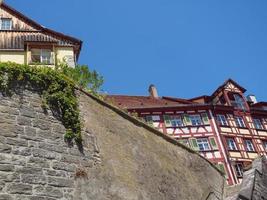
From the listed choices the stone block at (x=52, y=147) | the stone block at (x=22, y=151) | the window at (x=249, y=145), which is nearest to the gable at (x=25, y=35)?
the stone block at (x=52, y=147)

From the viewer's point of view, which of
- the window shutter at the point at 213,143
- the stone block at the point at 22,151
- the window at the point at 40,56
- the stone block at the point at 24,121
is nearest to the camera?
the stone block at the point at 22,151

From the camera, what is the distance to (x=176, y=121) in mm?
32438

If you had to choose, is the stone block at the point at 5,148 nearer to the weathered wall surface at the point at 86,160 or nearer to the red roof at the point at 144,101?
the weathered wall surface at the point at 86,160

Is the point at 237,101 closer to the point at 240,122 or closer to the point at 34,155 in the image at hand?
the point at 240,122

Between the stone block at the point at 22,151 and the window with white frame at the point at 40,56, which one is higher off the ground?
the window with white frame at the point at 40,56

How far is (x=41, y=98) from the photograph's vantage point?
827cm

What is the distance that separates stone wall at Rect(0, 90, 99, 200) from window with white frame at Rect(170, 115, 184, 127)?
24.0 meters

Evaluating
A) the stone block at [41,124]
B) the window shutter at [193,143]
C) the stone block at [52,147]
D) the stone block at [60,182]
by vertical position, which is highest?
the window shutter at [193,143]

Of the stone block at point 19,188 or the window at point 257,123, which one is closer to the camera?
the stone block at point 19,188

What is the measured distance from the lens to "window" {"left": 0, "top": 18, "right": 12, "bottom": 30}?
76.5ft

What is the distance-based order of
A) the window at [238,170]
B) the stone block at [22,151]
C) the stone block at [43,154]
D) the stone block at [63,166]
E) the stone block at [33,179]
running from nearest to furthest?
the stone block at [33,179], the stone block at [22,151], the stone block at [43,154], the stone block at [63,166], the window at [238,170]

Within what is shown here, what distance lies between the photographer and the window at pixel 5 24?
23330 millimetres

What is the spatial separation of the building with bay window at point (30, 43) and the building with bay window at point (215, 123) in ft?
28.3

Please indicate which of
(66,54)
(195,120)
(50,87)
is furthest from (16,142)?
(195,120)
